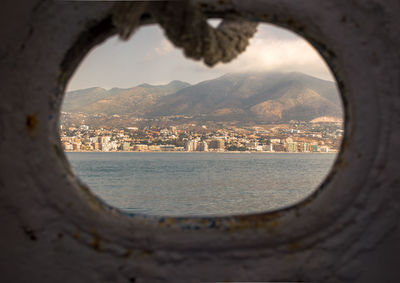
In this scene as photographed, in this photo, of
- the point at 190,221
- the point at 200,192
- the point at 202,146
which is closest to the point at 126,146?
the point at 202,146

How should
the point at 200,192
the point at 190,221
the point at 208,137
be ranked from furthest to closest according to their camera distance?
the point at 208,137 → the point at 200,192 → the point at 190,221

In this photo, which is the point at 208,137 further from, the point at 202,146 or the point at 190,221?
the point at 190,221

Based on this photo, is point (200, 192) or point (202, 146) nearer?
point (200, 192)

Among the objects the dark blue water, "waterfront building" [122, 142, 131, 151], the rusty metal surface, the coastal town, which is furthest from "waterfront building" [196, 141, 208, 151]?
the rusty metal surface

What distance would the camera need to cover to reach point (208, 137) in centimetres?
6931

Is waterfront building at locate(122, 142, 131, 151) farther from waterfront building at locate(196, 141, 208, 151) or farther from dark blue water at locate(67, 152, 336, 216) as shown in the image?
dark blue water at locate(67, 152, 336, 216)

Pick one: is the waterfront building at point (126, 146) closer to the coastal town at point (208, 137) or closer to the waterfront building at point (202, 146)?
the coastal town at point (208, 137)

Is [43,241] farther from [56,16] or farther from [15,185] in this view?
[56,16]

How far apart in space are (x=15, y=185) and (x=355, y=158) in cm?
122

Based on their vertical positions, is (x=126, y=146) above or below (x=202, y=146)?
below

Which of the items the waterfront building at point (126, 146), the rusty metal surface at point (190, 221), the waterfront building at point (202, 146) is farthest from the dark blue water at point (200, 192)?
the waterfront building at point (126, 146)

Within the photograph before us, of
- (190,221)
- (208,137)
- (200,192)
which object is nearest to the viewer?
(190,221)

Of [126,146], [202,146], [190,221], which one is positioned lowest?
[126,146]

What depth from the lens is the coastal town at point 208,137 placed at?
6819 centimetres
